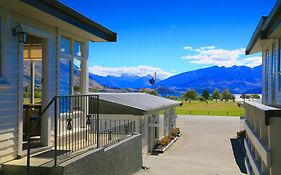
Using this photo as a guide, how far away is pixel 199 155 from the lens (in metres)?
19.4

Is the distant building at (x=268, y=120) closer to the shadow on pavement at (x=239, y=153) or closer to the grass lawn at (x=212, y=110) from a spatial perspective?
the shadow on pavement at (x=239, y=153)

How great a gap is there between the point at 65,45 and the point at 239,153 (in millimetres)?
14404

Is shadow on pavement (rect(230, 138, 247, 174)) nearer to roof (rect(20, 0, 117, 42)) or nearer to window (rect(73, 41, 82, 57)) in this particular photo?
roof (rect(20, 0, 117, 42))

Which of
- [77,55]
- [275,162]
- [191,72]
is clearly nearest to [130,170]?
[77,55]

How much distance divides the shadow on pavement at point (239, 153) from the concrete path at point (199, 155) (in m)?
0.20

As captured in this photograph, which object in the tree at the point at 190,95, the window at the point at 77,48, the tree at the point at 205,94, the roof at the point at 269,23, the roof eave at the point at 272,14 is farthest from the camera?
the tree at the point at 190,95

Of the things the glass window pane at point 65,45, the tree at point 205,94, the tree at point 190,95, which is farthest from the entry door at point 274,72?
the tree at point 190,95

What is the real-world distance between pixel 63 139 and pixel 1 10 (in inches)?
142

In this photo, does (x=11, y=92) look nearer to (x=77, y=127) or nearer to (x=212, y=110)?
(x=77, y=127)

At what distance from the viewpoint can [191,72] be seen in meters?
188

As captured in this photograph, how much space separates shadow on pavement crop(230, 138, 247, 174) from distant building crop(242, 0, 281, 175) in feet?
13.2

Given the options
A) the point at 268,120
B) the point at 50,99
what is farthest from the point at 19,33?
the point at 268,120

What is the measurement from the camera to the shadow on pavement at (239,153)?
1674cm

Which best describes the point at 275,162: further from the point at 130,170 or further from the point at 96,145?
the point at 130,170
